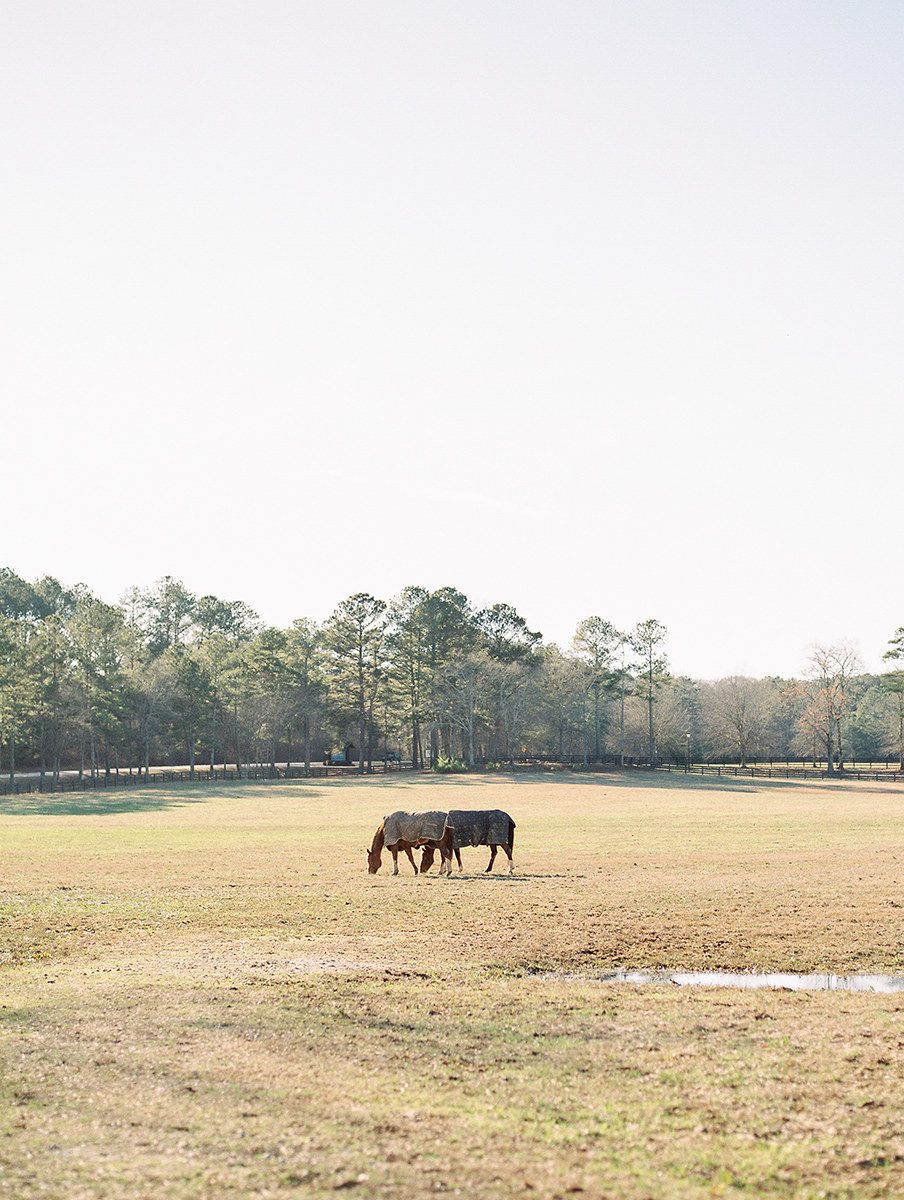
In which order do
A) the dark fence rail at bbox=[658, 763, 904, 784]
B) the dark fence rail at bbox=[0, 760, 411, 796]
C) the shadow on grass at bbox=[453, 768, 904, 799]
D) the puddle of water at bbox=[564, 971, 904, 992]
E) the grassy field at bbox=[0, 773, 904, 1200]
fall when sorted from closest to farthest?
the grassy field at bbox=[0, 773, 904, 1200] → the puddle of water at bbox=[564, 971, 904, 992] → the dark fence rail at bbox=[0, 760, 411, 796] → the shadow on grass at bbox=[453, 768, 904, 799] → the dark fence rail at bbox=[658, 763, 904, 784]

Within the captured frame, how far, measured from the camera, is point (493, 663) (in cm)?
9925

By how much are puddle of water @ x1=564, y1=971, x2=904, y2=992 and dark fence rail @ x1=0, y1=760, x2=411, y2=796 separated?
6518 cm

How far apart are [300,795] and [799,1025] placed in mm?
59135

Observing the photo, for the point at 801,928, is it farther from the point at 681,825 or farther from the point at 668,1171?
the point at 681,825

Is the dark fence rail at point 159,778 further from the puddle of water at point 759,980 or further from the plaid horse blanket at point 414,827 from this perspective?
the puddle of water at point 759,980

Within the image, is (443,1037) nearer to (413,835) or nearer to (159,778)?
(413,835)

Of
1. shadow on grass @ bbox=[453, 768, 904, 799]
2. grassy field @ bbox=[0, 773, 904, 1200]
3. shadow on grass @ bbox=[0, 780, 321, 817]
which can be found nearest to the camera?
grassy field @ bbox=[0, 773, 904, 1200]

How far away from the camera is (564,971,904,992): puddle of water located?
40.6ft

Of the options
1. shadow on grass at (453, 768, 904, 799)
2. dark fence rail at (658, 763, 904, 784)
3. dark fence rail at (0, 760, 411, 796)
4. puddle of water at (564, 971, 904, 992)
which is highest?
puddle of water at (564, 971, 904, 992)

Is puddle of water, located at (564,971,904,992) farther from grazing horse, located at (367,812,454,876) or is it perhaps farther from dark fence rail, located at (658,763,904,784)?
dark fence rail, located at (658,763,904,784)

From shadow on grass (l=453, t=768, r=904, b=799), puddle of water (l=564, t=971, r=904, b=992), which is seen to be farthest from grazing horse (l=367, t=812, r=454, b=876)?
shadow on grass (l=453, t=768, r=904, b=799)

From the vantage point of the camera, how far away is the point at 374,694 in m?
102

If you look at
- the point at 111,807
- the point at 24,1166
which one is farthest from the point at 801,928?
the point at 111,807

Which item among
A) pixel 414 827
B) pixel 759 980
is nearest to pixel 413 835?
pixel 414 827
